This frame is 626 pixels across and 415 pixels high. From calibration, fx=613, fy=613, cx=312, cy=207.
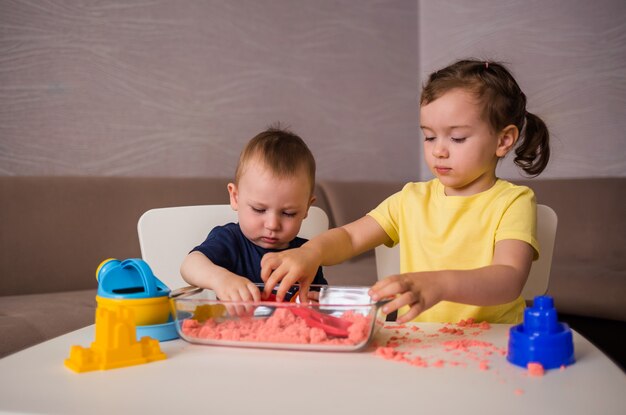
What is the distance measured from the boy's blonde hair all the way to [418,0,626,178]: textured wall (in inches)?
84.8

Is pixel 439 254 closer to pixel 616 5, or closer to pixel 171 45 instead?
pixel 171 45

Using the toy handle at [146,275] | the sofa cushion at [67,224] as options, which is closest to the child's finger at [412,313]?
the toy handle at [146,275]

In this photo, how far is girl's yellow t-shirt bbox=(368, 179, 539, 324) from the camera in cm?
117

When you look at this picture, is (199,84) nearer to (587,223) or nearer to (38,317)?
(38,317)

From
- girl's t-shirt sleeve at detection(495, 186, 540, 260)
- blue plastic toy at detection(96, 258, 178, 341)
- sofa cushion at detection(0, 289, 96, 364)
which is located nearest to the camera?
blue plastic toy at detection(96, 258, 178, 341)

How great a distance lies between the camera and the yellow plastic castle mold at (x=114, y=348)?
701mm

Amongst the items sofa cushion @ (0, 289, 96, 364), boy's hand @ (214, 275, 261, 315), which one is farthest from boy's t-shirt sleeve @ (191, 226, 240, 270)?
sofa cushion @ (0, 289, 96, 364)

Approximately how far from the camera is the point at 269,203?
3.99 ft

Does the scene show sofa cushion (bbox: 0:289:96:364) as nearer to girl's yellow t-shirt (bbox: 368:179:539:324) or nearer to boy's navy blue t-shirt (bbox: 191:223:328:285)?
boy's navy blue t-shirt (bbox: 191:223:328:285)

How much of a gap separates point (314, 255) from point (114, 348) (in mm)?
400

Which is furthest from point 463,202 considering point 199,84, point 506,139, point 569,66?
point 569,66

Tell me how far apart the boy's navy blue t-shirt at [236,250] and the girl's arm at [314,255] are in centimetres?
19

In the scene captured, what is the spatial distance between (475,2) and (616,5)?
0.71m

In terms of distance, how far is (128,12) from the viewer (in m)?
2.66
